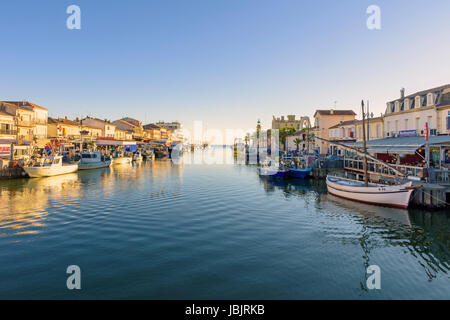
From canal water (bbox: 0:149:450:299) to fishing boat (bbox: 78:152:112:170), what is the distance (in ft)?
118

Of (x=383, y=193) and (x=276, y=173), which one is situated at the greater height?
(x=276, y=173)

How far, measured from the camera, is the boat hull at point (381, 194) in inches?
970

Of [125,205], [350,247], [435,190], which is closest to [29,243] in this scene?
[125,205]

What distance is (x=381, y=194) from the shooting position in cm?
2605

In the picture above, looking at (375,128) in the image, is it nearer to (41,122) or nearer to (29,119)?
(29,119)

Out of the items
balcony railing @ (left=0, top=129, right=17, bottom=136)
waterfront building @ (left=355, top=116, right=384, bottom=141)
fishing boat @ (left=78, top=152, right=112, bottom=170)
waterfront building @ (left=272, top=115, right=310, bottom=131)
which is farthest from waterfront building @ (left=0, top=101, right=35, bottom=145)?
waterfront building @ (left=272, top=115, right=310, bottom=131)

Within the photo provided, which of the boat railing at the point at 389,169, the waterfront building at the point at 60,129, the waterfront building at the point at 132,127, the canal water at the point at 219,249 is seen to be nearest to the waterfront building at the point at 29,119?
the waterfront building at the point at 60,129

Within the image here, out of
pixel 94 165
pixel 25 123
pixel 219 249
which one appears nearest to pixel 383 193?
pixel 219 249

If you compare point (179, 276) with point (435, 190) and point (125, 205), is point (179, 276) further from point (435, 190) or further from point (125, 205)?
point (435, 190)

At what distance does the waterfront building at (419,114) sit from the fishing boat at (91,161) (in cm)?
6602

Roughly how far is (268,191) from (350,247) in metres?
20.8

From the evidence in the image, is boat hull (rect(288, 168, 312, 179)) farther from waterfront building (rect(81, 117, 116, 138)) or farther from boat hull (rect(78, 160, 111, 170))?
waterfront building (rect(81, 117, 116, 138))

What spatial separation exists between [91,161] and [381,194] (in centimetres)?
6302

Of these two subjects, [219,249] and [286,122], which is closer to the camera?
[219,249]
